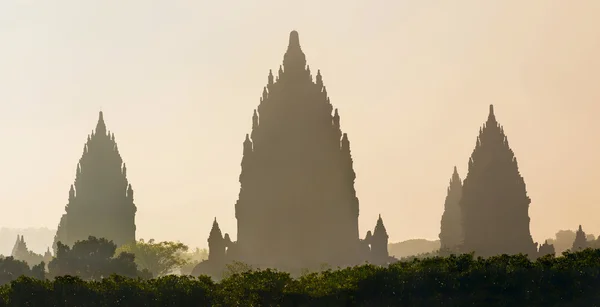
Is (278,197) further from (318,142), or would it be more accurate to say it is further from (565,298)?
(565,298)

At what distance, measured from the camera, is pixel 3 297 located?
42312mm

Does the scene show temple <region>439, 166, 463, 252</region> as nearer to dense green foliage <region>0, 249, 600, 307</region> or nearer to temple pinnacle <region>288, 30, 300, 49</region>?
temple pinnacle <region>288, 30, 300, 49</region>

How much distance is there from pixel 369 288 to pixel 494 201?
94.2 meters

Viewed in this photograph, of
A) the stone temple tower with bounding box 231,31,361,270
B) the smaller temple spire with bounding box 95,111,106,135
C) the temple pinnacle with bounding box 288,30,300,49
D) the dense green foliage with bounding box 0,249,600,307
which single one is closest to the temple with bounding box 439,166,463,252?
the stone temple tower with bounding box 231,31,361,270

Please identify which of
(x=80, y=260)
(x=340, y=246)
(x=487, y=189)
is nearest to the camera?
(x=80, y=260)

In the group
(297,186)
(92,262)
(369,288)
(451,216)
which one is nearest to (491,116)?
(451,216)

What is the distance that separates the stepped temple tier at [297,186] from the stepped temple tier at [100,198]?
90.1 ft

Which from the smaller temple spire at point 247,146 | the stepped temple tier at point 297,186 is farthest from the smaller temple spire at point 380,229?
the smaller temple spire at point 247,146

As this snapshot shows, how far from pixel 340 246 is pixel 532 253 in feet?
115

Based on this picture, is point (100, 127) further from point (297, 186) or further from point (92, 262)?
point (92, 262)

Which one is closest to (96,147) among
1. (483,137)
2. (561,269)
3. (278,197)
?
(278,197)

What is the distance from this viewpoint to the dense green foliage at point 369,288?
4009cm

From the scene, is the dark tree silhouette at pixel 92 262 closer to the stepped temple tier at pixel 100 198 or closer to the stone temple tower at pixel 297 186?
the stone temple tower at pixel 297 186

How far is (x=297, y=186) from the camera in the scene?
115 metres
